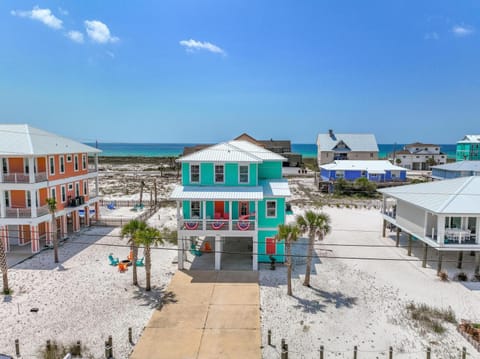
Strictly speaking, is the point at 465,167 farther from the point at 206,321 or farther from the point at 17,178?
the point at 17,178

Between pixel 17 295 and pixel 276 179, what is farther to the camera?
pixel 276 179

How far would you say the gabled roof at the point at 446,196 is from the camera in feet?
66.4

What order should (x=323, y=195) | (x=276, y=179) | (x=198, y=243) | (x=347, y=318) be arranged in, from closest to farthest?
(x=347, y=318), (x=276, y=179), (x=198, y=243), (x=323, y=195)

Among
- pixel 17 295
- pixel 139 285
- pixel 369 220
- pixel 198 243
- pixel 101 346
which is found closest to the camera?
pixel 101 346

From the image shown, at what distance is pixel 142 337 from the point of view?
46.0 ft

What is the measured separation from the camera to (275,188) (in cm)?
2308

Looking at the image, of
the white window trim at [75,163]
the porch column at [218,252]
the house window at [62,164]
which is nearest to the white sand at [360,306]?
the porch column at [218,252]

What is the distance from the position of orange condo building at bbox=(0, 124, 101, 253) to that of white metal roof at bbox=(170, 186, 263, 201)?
10.6 metres

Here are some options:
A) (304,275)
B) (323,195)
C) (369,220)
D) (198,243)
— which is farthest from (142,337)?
(323,195)

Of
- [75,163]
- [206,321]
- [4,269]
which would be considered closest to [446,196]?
[206,321]

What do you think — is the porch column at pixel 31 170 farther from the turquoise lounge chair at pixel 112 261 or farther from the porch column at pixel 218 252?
the porch column at pixel 218 252

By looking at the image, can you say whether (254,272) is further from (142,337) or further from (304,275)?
(142,337)

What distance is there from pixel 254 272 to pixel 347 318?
6.65m

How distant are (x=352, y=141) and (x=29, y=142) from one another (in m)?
75.8
